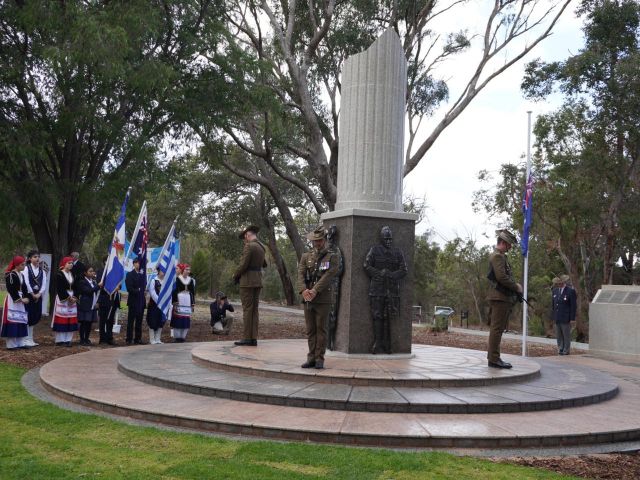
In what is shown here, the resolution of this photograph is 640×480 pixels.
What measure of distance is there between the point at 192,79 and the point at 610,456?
1534 centimetres

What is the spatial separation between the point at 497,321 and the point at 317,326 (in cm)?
287

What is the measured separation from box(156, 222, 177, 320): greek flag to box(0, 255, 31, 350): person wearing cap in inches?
115

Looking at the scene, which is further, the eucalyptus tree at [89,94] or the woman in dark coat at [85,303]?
the eucalyptus tree at [89,94]

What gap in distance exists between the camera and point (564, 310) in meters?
15.4

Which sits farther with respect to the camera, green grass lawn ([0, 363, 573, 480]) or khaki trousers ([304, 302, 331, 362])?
khaki trousers ([304, 302, 331, 362])

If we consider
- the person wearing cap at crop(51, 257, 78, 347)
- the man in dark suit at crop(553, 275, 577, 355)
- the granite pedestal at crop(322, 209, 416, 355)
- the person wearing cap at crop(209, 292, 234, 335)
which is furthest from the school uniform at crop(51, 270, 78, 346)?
the man in dark suit at crop(553, 275, 577, 355)

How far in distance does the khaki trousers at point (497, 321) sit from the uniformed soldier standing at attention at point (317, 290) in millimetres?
2668

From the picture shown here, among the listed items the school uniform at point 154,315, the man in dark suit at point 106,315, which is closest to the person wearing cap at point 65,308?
the man in dark suit at point 106,315

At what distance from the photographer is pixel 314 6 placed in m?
24.6

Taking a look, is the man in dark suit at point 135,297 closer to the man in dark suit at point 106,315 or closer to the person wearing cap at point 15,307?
the man in dark suit at point 106,315

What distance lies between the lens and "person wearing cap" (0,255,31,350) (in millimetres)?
11375

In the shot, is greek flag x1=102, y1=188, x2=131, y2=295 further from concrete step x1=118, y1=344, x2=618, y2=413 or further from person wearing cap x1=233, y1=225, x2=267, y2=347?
concrete step x1=118, y1=344, x2=618, y2=413

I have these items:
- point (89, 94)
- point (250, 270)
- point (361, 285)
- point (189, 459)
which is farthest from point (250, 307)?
point (89, 94)

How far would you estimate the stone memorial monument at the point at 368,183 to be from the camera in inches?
391
